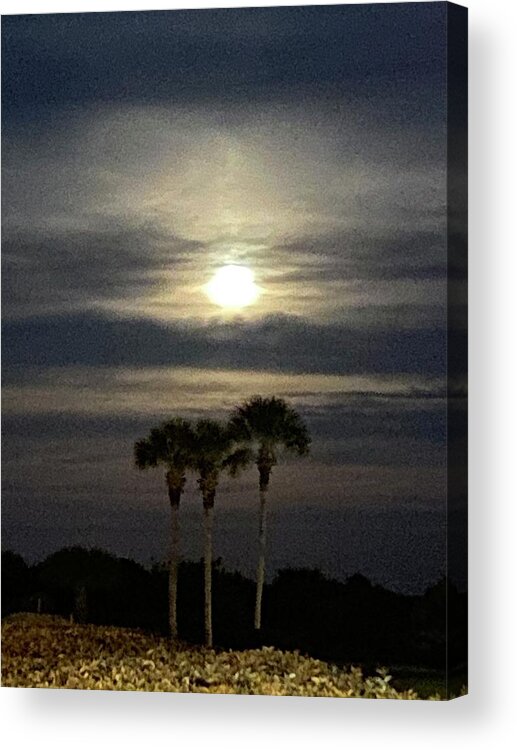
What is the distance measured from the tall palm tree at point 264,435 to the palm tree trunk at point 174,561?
0.34 metres

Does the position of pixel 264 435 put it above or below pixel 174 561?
above

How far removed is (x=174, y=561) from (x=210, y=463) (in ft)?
1.40

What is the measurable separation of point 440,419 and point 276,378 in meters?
0.68

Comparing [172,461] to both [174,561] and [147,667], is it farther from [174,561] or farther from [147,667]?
[147,667]

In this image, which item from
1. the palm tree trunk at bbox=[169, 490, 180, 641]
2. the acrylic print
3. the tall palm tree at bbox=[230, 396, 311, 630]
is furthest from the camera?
the palm tree trunk at bbox=[169, 490, 180, 641]

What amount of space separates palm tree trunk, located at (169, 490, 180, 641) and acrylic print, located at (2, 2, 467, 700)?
0.01 m

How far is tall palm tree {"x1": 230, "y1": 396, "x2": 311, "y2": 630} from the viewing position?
799 cm

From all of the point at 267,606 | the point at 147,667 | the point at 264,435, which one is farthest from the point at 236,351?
the point at 147,667

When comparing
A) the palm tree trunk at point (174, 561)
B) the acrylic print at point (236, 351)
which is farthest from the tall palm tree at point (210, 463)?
the palm tree trunk at point (174, 561)

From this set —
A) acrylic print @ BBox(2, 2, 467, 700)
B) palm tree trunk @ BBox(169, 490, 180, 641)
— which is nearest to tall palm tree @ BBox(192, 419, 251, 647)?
acrylic print @ BBox(2, 2, 467, 700)

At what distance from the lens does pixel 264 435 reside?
8.01m

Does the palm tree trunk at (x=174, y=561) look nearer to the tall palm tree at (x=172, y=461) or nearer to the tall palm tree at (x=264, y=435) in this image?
the tall palm tree at (x=172, y=461)

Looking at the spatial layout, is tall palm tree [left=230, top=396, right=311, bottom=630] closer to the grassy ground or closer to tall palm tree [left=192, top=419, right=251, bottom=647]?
tall palm tree [left=192, top=419, right=251, bottom=647]

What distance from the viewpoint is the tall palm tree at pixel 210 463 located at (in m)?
8.05
